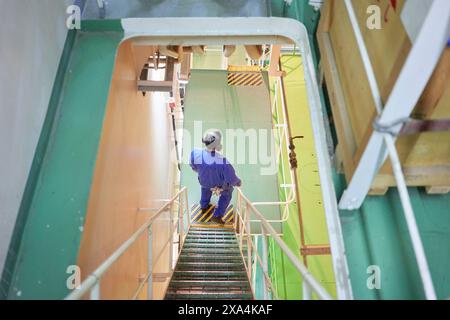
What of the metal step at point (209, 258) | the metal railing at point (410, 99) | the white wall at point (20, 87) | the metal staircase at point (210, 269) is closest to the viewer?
the metal railing at point (410, 99)

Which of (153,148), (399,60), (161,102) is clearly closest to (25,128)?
(399,60)

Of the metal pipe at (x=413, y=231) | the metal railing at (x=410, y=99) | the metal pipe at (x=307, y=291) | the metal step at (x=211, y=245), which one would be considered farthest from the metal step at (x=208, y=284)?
the metal pipe at (x=413, y=231)

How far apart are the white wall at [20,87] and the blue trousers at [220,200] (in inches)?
124

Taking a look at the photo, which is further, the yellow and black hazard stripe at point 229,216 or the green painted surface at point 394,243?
the yellow and black hazard stripe at point 229,216

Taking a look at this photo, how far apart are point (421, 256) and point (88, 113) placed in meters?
1.97

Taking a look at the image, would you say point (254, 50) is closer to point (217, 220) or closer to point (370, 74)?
point (370, 74)

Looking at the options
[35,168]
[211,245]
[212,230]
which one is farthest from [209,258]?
[35,168]

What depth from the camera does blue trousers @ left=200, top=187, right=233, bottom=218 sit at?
481 cm

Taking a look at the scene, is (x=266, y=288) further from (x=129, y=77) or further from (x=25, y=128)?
(x=129, y=77)

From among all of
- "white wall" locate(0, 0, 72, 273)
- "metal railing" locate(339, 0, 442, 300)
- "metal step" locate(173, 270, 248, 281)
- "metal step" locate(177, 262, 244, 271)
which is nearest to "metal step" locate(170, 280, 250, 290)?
"metal step" locate(173, 270, 248, 281)

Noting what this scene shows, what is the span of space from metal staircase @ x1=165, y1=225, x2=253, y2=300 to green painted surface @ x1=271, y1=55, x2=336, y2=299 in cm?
94

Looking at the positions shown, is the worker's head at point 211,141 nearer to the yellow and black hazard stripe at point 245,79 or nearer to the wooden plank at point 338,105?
the wooden plank at point 338,105

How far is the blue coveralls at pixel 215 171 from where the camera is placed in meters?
4.39

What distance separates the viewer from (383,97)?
137 centimetres
